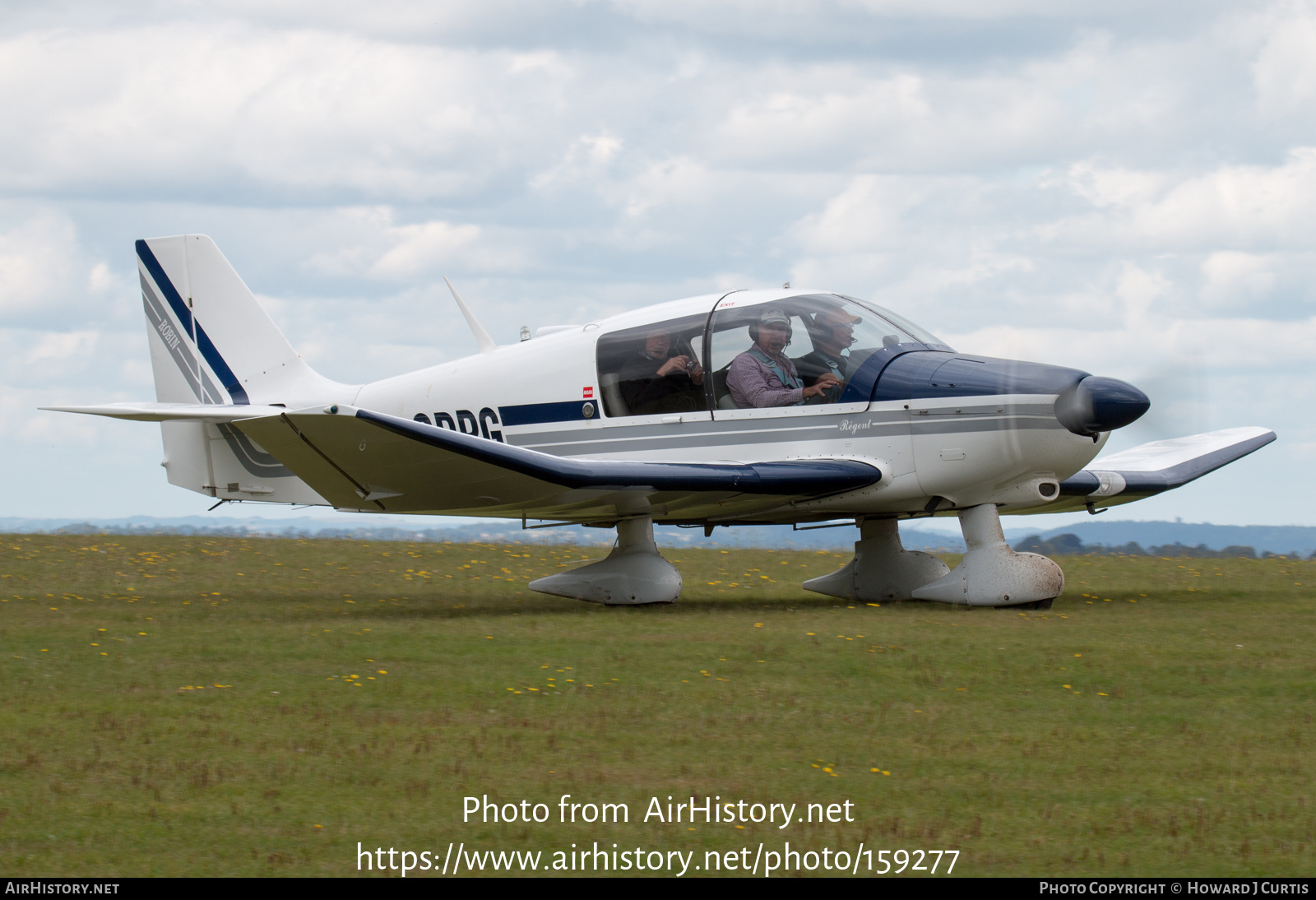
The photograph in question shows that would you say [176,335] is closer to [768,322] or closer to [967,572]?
[768,322]

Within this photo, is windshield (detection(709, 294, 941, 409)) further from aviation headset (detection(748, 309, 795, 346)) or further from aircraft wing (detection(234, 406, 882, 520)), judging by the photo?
aircraft wing (detection(234, 406, 882, 520))

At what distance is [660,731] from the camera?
261 inches

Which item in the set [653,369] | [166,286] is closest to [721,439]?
[653,369]

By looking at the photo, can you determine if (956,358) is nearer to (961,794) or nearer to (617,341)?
(617,341)

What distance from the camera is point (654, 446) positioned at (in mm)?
12781

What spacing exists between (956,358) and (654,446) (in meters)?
2.89

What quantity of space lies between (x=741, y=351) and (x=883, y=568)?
270cm

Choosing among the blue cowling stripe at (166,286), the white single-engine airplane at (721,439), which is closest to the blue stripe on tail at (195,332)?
the blue cowling stripe at (166,286)

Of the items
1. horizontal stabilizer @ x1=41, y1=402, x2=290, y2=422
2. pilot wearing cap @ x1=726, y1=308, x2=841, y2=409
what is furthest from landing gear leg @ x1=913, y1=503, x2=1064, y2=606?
horizontal stabilizer @ x1=41, y1=402, x2=290, y2=422

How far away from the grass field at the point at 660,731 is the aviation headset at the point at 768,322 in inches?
97.3

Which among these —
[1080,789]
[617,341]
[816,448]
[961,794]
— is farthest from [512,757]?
[617,341]

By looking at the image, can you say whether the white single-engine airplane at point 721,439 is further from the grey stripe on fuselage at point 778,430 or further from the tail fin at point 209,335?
the tail fin at point 209,335

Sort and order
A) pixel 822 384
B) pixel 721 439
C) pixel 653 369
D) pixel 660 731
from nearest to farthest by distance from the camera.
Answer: pixel 660 731 < pixel 822 384 < pixel 721 439 < pixel 653 369

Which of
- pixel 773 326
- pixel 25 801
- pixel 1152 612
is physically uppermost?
pixel 773 326
